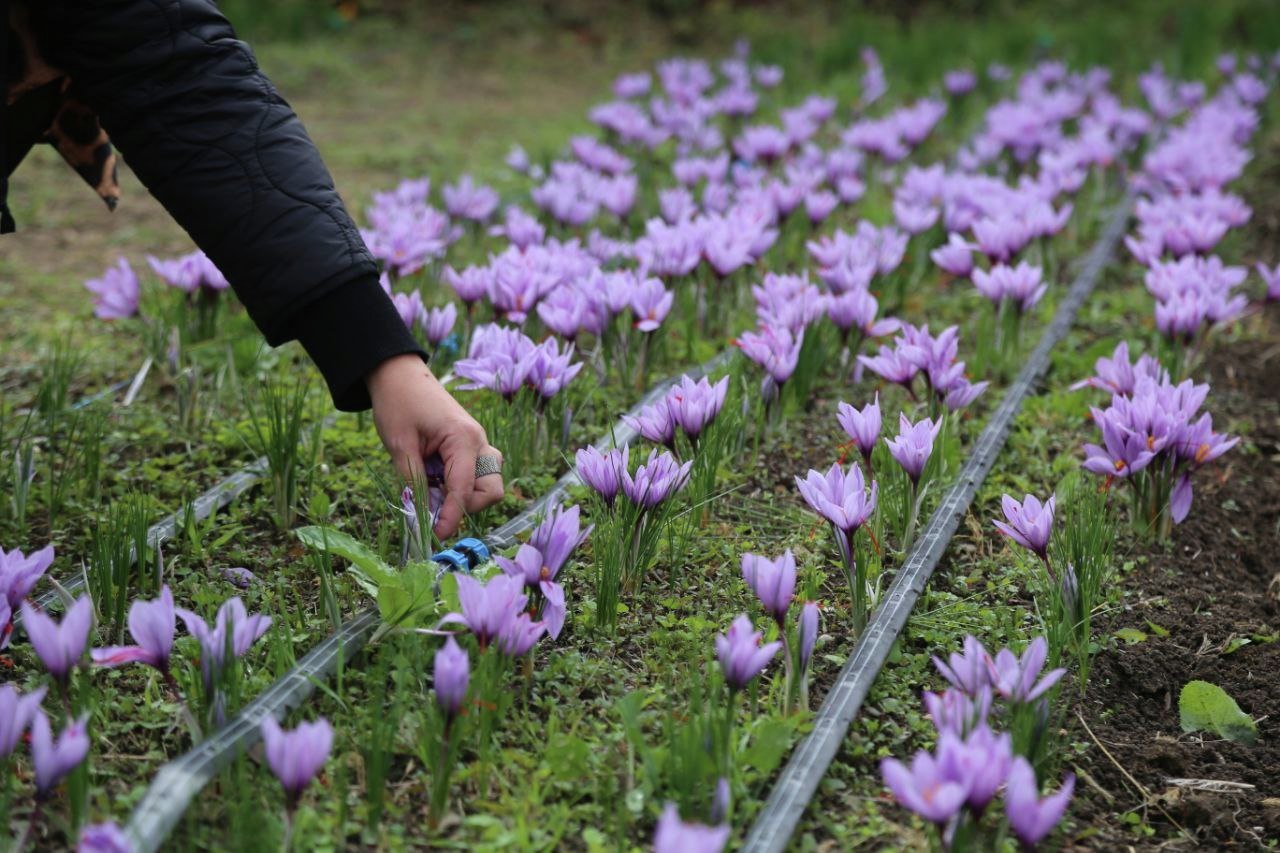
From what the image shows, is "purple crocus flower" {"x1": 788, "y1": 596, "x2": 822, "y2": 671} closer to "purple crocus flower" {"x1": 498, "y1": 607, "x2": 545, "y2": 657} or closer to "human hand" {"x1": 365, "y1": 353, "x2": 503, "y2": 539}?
"purple crocus flower" {"x1": 498, "y1": 607, "x2": 545, "y2": 657}

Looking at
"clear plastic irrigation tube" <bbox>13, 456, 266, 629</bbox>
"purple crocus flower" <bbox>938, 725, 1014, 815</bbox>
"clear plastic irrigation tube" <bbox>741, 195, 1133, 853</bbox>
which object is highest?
"purple crocus flower" <bbox>938, 725, 1014, 815</bbox>

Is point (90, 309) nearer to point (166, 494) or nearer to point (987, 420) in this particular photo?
point (166, 494)

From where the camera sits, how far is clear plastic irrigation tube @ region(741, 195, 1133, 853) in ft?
5.26

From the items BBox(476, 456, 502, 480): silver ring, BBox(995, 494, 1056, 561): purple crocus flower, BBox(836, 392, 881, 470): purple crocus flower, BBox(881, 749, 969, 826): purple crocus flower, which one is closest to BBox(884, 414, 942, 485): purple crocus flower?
BBox(836, 392, 881, 470): purple crocus flower

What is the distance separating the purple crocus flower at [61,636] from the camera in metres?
1.53

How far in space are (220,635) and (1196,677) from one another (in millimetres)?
1553

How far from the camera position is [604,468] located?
206 centimetres

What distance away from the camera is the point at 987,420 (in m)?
2.99

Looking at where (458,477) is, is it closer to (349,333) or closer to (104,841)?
(349,333)

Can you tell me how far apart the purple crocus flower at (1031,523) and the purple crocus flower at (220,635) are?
1.14 meters

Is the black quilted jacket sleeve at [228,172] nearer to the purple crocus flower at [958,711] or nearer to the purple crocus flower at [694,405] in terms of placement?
the purple crocus flower at [694,405]

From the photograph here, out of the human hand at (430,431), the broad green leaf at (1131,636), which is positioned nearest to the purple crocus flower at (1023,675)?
the broad green leaf at (1131,636)

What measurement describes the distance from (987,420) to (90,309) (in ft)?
8.56

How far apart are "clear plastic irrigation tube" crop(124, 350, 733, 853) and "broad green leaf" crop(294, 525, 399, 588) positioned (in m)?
0.07
